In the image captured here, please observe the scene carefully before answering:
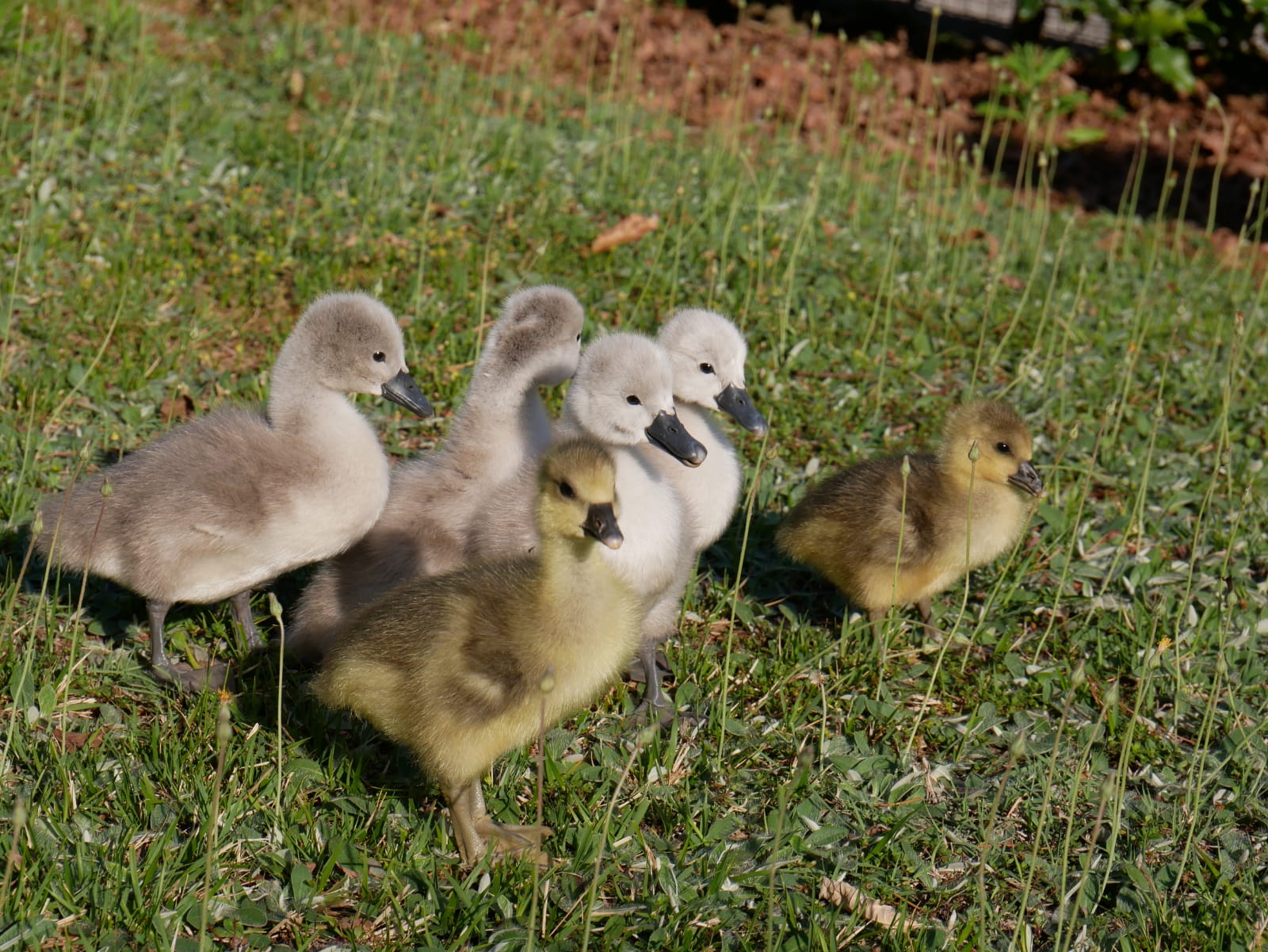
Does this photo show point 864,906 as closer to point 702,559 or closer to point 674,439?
point 674,439

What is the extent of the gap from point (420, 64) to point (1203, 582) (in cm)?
839

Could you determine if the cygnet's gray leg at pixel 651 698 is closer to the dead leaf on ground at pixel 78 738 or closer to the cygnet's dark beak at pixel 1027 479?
the cygnet's dark beak at pixel 1027 479

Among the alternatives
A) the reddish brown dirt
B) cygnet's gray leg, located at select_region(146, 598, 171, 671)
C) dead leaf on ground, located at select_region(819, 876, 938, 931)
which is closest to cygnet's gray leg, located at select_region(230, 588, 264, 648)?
cygnet's gray leg, located at select_region(146, 598, 171, 671)

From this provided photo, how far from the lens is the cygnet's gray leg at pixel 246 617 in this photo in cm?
522

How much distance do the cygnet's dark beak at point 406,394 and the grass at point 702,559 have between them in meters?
1.10

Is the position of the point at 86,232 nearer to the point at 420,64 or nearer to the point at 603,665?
the point at 420,64

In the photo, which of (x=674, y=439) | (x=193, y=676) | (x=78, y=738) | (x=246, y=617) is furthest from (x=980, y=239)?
(x=78, y=738)

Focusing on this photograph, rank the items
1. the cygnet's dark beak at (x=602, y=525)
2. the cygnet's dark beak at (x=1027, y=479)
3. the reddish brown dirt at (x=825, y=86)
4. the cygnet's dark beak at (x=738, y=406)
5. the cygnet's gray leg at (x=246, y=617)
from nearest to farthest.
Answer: the cygnet's dark beak at (x=602, y=525) < the cygnet's gray leg at (x=246, y=617) < the cygnet's dark beak at (x=1027, y=479) < the cygnet's dark beak at (x=738, y=406) < the reddish brown dirt at (x=825, y=86)

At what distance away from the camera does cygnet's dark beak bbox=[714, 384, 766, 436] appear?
568 centimetres

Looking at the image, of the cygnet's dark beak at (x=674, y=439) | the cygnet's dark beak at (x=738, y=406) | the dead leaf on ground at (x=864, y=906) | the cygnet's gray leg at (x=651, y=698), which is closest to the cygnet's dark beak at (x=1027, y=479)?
the cygnet's dark beak at (x=738, y=406)

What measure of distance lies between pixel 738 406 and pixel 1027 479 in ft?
4.12

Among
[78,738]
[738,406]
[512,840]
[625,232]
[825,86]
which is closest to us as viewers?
[512,840]

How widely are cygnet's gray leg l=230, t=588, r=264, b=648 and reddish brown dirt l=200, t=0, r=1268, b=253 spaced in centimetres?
777

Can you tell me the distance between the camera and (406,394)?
536 cm
